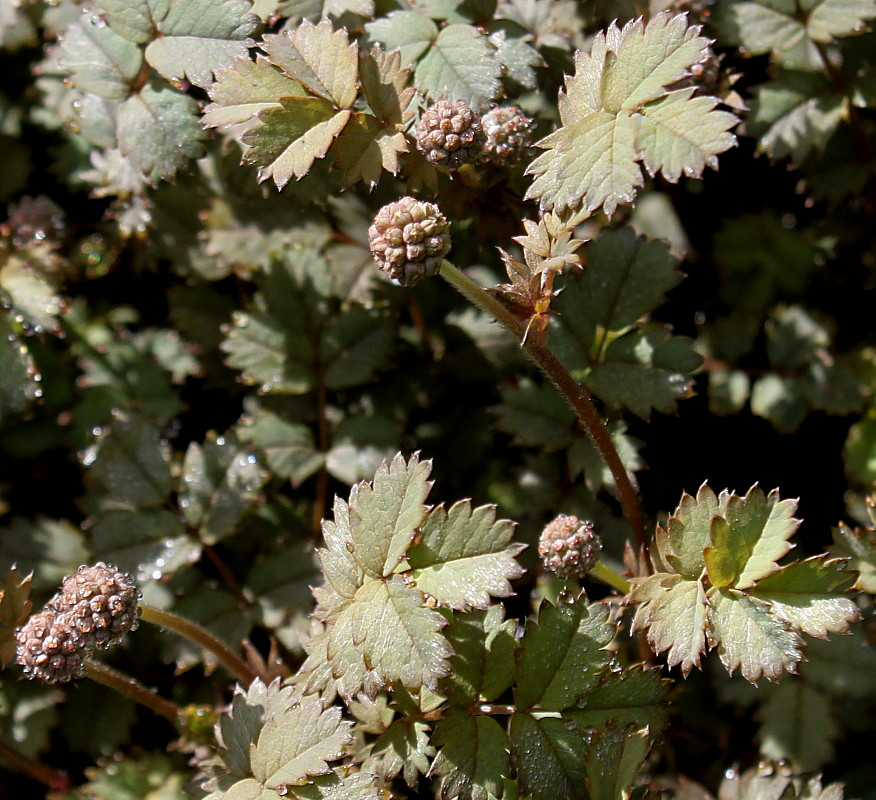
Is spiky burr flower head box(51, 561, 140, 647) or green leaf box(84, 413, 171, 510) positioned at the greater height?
spiky burr flower head box(51, 561, 140, 647)

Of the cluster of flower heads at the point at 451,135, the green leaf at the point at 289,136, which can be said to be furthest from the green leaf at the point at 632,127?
the green leaf at the point at 289,136

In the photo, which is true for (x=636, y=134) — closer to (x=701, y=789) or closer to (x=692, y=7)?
(x=692, y=7)

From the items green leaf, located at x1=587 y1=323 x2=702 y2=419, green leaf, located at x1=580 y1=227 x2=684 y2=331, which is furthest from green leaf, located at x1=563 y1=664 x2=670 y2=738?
green leaf, located at x1=580 y1=227 x2=684 y2=331

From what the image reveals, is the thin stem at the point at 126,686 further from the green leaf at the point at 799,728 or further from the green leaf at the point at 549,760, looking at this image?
the green leaf at the point at 799,728

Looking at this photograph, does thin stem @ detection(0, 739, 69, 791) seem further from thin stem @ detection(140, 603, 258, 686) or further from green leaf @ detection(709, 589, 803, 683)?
green leaf @ detection(709, 589, 803, 683)

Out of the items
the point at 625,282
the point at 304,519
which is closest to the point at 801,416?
the point at 625,282

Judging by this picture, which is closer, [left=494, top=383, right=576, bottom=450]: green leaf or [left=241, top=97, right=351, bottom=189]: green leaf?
[left=241, top=97, right=351, bottom=189]: green leaf

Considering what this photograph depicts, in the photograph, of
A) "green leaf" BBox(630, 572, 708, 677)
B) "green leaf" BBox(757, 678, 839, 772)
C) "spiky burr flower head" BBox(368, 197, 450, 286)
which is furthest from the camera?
"green leaf" BBox(757, 678, 839, 772)
